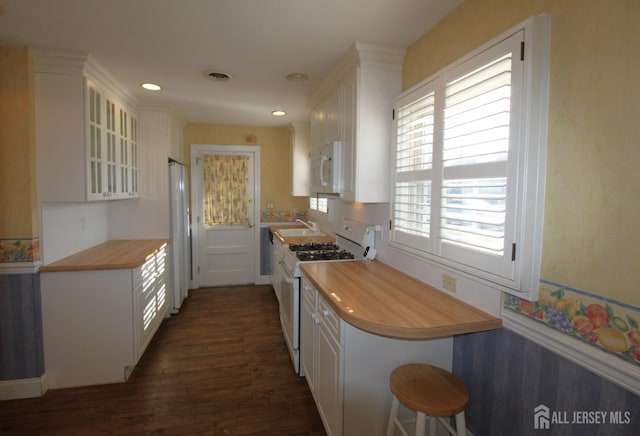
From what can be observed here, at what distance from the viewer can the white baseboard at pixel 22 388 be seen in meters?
2.39

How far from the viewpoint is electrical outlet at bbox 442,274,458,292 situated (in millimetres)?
1799

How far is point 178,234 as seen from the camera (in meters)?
4.02

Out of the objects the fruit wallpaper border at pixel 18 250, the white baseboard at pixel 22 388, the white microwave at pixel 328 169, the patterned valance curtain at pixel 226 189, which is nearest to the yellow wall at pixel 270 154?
the patterned valance curtain at pixel 226 189

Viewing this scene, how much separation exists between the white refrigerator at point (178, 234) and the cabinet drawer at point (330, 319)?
8.18ft

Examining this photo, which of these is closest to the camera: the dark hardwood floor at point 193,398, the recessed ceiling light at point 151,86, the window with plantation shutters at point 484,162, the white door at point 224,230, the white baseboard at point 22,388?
the window with plantation shutters at point 484,162

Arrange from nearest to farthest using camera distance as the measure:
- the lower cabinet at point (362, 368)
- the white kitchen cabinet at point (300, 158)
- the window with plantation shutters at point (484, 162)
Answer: the window with plantation shutters at point (484, 162) < the lower cabinet at point (362, 368) < the white kitchen cabinet at point (300, 158)

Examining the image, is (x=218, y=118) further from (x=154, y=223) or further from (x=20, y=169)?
(x=20, y=169)

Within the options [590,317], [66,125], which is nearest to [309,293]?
[590,317]

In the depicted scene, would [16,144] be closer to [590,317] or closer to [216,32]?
[216,32]

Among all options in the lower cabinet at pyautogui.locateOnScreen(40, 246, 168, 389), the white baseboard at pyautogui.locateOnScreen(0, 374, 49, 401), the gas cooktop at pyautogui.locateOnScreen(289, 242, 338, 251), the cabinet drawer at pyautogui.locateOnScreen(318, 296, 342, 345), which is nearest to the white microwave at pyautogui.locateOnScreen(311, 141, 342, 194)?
the gas cooktop at pyautogui.locateOnScreen(289, 242, 338, 251)

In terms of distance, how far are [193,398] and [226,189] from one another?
3.12 meters

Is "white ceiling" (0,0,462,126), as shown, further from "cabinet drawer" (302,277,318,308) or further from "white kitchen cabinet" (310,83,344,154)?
"cabinet drawer" (302,277,318,308)

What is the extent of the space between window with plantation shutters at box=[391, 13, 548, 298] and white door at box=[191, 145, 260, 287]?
11.0 feet

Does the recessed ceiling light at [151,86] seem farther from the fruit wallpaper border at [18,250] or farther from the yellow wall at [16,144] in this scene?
the fruit wallpaper border at [18,250]
